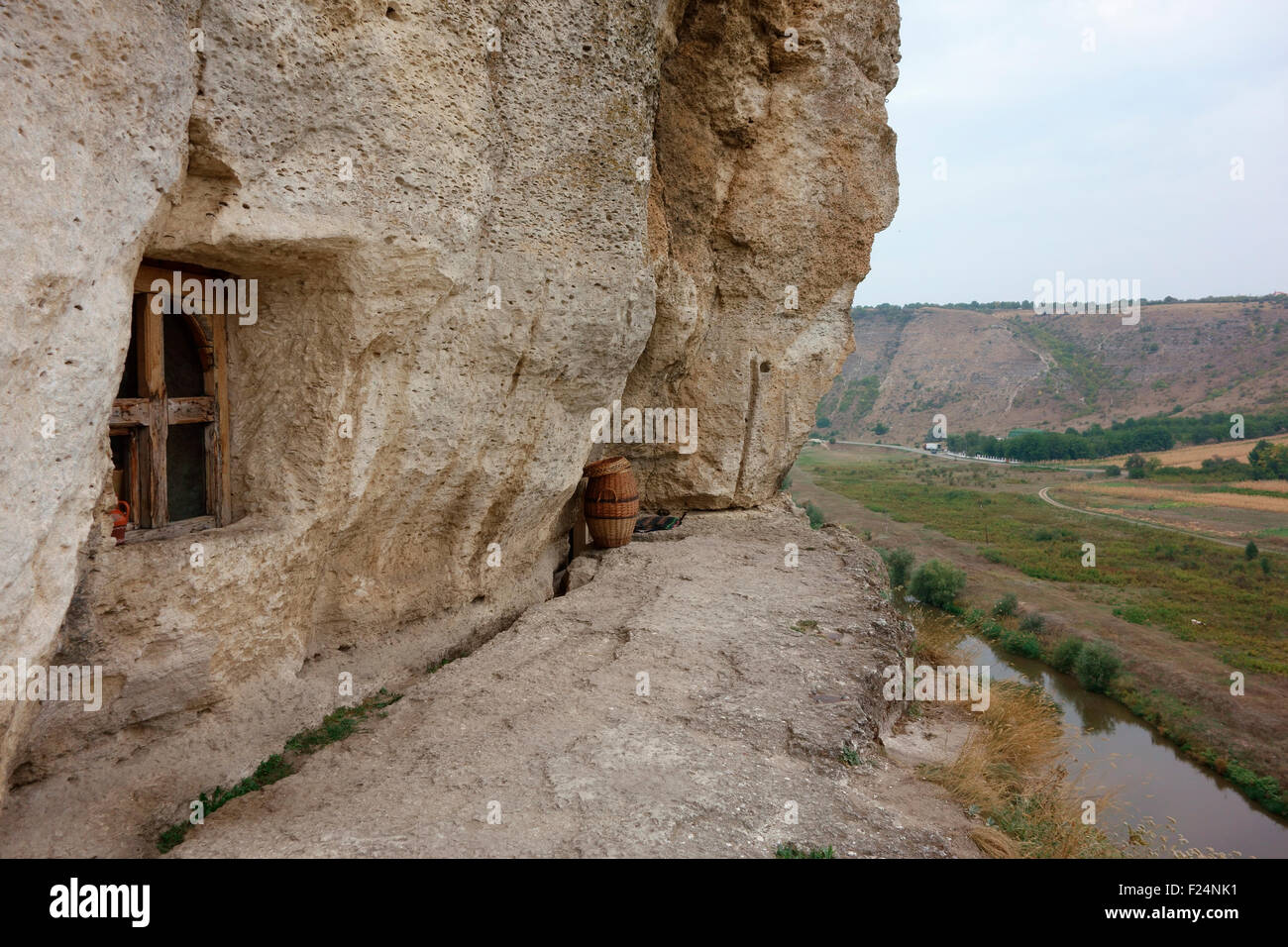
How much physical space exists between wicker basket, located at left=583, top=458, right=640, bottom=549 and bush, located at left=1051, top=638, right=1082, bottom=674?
13.2 metres

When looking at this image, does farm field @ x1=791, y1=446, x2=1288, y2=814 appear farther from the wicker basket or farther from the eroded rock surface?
the eroded rock surface

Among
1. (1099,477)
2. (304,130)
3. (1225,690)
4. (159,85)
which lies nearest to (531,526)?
(304,130)

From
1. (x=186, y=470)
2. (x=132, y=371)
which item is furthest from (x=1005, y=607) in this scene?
(x=132, y=371)

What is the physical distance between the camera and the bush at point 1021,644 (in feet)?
57.3

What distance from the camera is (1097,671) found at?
52.0 feet

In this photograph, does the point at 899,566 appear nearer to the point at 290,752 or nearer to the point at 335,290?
the point at 290,752

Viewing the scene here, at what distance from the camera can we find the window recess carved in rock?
372 centimetres

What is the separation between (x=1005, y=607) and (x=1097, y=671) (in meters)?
4.06

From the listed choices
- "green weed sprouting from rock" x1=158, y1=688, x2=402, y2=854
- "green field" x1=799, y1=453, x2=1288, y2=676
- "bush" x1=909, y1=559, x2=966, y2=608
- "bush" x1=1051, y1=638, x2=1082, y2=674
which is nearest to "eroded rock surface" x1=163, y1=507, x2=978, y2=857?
"green weed sprouting from rock" x1=158, y1=688, x2=402, y2=854

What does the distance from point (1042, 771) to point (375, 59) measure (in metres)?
6.07

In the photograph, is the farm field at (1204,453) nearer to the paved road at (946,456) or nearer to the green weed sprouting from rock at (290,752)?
the paved road at (946,456)

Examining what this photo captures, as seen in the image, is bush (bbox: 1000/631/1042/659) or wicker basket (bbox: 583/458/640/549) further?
bush (bbox: 1000/631/1042/659)

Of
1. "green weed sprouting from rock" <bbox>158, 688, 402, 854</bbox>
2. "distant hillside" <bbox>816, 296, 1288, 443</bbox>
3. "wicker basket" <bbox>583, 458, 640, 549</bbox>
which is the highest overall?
"distant hillside" <bbox>816, 296, 1288, 443</bbox>

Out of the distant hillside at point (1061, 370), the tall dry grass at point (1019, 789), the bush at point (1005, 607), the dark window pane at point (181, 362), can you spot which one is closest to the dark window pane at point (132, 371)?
the dark window pane at point (181, 362)
